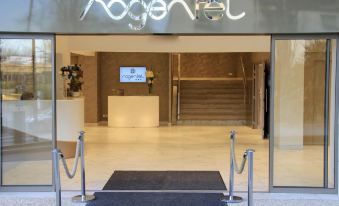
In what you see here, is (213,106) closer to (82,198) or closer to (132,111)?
(132,111)

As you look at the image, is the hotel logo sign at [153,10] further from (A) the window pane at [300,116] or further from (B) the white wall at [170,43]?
(B) the white wall at [170,43]

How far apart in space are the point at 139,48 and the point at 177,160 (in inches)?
158

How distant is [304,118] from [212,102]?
11752 millimetres

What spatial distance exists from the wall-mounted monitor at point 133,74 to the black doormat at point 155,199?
11.1 m

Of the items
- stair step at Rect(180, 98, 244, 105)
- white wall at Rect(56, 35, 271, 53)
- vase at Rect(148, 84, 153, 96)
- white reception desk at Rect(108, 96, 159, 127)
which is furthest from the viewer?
stair step at Rect(180, 98, 244, 105)

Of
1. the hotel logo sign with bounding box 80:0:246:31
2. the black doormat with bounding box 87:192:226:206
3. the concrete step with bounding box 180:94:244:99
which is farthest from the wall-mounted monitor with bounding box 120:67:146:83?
the black doormat with bounding box 87:192:226:206

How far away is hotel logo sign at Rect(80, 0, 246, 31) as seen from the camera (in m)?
6.56

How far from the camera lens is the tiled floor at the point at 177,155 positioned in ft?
23.2

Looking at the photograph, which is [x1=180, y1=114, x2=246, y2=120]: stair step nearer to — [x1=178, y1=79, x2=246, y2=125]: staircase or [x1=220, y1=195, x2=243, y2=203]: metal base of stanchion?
[x1=178, y1=79, x2=246, y2=125]: staircase

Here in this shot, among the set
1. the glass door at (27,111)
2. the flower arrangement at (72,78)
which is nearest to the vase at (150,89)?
the flower arrangement at (72,78)

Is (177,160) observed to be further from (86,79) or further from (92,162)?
(86,79)

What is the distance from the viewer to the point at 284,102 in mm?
7164

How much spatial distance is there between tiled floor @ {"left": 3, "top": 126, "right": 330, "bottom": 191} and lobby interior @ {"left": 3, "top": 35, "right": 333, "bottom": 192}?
15mm

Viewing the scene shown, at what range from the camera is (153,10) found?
6605 millimetres
